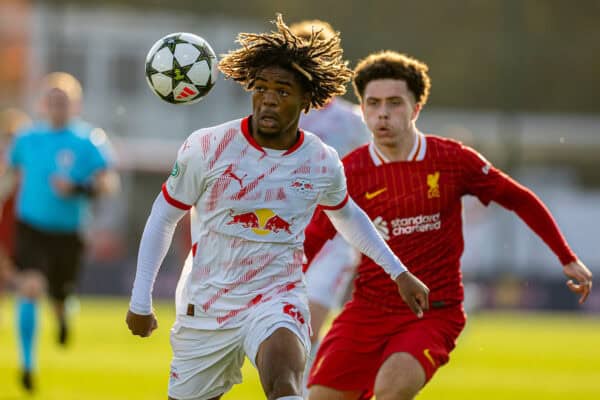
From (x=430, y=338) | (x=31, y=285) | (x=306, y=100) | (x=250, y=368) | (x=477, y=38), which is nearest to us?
(x=306, y=100)

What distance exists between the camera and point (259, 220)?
489 centimetres

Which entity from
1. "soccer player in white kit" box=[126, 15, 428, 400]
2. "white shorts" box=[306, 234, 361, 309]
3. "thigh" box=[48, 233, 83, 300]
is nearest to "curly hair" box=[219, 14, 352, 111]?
"soccer player in white kit" box=[126, 15, 428, 400]

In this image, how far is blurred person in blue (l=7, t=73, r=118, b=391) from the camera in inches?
409

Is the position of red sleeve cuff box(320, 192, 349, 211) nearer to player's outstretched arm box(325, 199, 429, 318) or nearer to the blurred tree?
player's outstretched arm box(325, 199, 429, 318)

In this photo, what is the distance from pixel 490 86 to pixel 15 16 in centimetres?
1585

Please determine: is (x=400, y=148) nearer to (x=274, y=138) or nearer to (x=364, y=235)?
(x=364, y=235)

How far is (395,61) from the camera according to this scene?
604 cm

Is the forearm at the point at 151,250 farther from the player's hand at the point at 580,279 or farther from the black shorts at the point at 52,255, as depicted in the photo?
the black shorts at the point at 52,255

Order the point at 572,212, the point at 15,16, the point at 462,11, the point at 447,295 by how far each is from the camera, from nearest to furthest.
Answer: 1. the point at 447,295
2. the point at 572,212
3. the point at 462,11
4. the point at 15,16

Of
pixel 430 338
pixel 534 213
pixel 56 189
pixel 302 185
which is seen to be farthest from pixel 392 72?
pixel 56 189

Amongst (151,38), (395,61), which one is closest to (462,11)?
(151,38)

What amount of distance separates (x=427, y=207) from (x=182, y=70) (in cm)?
149

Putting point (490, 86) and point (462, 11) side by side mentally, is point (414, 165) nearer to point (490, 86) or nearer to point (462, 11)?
point (462, 11)

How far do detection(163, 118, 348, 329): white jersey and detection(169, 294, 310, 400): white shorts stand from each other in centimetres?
4
